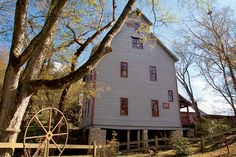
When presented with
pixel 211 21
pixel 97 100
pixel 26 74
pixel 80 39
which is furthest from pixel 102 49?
pixel 211 21

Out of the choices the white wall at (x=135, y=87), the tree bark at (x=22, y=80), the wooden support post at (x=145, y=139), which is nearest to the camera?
the tree bark at (x=22, y=80)

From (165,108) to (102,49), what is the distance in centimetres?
1395

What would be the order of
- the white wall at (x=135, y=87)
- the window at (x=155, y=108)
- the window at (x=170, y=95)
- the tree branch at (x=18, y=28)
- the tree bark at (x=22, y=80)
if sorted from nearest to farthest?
the tree bark at (x=22, y=80) → the tree branch at (x=18, y=28) → the white wall at (x=135, y=87) → the window at (x=155, y=108) → the window at (x=170, y=95)

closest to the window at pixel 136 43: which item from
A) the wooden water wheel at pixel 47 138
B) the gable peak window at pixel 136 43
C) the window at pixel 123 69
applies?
the gable peak window at pixel 136 43

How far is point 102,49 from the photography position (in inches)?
224

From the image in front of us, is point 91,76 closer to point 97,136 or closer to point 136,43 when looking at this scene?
point 136,43

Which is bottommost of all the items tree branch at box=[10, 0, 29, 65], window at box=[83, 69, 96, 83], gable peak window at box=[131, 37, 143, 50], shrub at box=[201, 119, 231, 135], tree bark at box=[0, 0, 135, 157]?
shrub at box=[201, 119, 231, 135]

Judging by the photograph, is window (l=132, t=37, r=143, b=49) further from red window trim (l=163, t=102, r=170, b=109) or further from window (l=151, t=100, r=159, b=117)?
red window trim (l=163, t=102, r=170, b=109)

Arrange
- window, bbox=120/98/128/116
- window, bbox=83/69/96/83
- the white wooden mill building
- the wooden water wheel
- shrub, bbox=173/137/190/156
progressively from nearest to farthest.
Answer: the wooden water wheel, shrub, bbox=173/137/190/156, the white wooden mill building, window, bbox=120/98/128/116, window, bbox=83/69/96/83

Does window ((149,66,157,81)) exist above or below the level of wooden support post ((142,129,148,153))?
above

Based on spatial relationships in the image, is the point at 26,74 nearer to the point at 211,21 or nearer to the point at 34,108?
the point at 34,108

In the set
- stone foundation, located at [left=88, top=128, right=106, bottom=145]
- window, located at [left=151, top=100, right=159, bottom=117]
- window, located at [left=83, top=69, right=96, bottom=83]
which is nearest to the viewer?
stone foundation, located at [left=88, top=128, right=106, bottom=145]

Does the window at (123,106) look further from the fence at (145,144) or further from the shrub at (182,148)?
the shrub at (182,148)

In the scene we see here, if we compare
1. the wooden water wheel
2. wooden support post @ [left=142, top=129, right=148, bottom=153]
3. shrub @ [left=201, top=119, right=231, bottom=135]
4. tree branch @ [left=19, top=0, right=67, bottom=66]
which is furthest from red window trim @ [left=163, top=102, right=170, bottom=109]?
tree branch @ [left=19, top=0, right=67, bottom=66]
